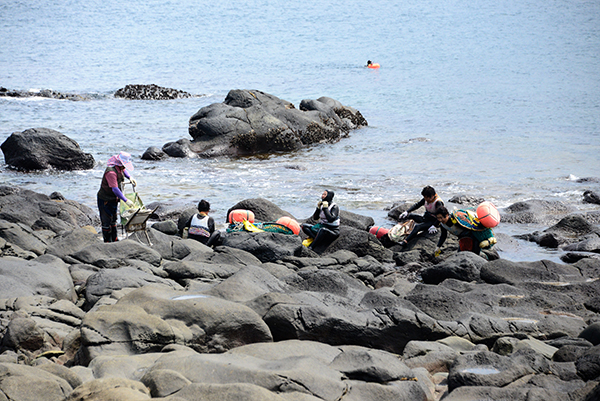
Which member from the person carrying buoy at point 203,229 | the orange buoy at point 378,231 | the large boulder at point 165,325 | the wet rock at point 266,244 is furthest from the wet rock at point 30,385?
the orange buoy at point 378,231

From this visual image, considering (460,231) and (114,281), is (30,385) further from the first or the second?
(460,231)

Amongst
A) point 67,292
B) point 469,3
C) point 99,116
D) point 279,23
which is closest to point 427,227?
point 67,292

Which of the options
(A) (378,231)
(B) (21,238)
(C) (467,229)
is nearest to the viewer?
(B) (21,238)

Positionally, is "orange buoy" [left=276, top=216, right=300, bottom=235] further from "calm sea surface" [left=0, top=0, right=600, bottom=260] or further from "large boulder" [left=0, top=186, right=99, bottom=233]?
"large boulder" [left=0, top=186, right=99, bottom=233]

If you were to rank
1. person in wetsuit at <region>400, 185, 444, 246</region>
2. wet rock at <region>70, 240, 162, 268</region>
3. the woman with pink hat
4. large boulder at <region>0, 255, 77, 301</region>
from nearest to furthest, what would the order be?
1. large boulder at <region>0, 255, 77, 301</region>
2. wet rock at <region>70, 240, 162, 268</region>
3. the woman with pink hat
4. person in wetsuit at <region>400, 185, 444, 246</region>

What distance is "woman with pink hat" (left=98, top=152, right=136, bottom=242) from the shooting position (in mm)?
10469

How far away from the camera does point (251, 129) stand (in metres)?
25.3

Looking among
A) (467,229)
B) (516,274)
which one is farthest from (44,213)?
(516,274)

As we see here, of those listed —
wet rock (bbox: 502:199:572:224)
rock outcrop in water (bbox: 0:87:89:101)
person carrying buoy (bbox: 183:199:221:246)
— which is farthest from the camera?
rock outcrop in water (bbox: 0:87:89:101)

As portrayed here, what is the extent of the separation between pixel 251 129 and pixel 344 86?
23022 millimetres

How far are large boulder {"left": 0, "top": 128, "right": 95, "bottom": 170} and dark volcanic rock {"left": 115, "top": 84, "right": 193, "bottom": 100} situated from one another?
70.7 ft

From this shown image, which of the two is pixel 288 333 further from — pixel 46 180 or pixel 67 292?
pixel 46 180

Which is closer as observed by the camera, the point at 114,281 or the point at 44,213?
the point at 114,281

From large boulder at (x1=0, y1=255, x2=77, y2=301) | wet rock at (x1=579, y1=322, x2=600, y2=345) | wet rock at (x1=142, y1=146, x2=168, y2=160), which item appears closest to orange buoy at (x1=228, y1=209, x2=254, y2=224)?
large boulder at (x1=0, y1=255, x2=77, y2=301)
